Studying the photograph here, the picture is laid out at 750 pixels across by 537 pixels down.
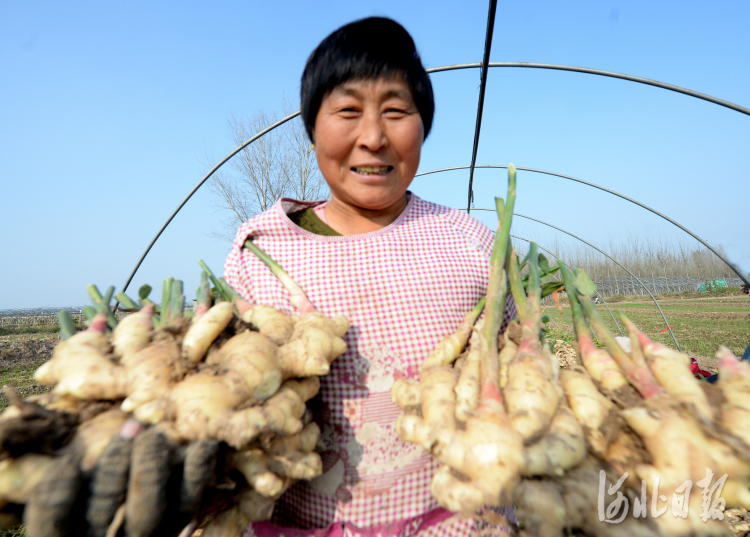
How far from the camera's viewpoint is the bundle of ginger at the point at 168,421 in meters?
0.73

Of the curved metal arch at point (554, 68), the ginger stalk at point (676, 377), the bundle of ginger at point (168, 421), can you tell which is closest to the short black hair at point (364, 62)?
the bundle of ginger at point (168, 421)

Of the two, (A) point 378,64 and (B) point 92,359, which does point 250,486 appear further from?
(A) point 378,64

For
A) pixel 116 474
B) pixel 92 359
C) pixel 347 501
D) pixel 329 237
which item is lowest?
pixel 347 501

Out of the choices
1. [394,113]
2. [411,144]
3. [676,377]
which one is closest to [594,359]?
[676,377]

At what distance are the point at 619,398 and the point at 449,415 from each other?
1.36 feet

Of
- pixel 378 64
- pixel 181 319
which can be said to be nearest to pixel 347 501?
pixel 181 319

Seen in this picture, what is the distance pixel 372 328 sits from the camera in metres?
1.25

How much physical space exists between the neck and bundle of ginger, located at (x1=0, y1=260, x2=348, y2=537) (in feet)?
1.27

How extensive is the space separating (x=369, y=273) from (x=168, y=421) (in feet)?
2.23

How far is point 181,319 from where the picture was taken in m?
1.14

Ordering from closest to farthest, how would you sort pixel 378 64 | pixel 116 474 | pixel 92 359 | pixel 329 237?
pixel 116 474, pixel 92 359, pixel 378 64, pixel 329 237

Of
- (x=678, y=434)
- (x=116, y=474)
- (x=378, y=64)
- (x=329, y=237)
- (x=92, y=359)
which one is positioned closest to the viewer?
Answer: (x=116, y=474)

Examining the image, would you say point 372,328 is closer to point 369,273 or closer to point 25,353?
point 369,273

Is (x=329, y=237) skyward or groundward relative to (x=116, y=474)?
skyward
